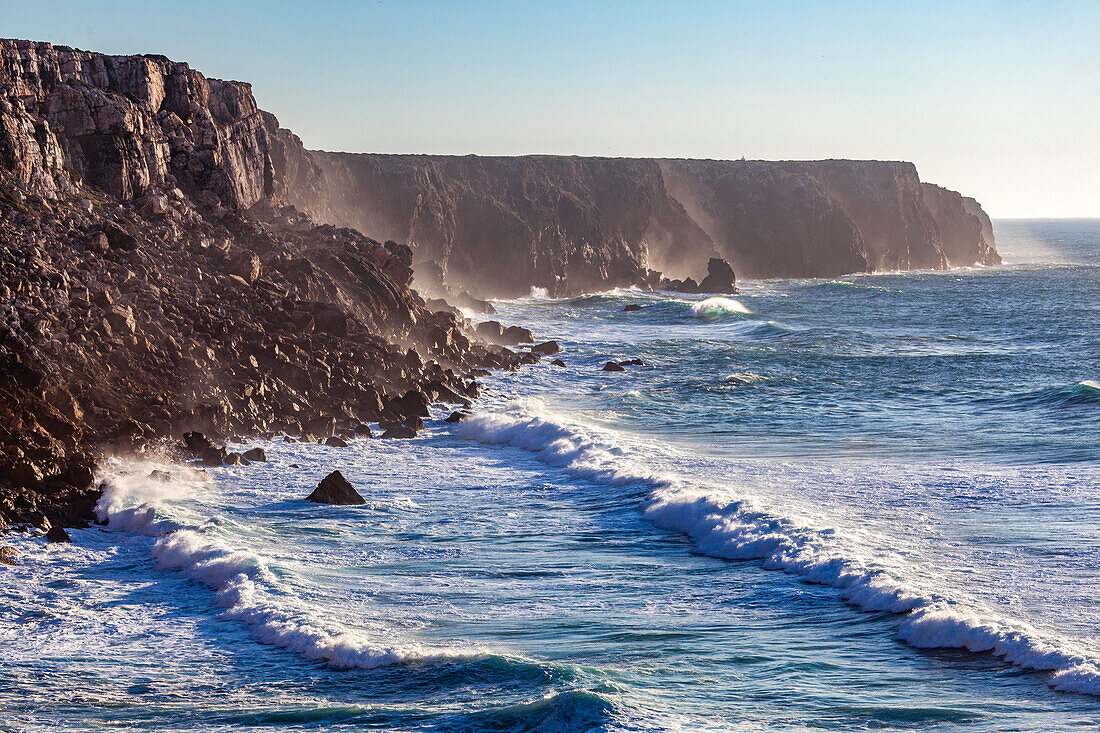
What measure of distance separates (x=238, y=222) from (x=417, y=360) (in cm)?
790

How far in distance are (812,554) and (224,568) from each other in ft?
31.7

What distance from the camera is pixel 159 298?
2775cm

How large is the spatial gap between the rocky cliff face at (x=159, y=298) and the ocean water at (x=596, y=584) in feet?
5.77

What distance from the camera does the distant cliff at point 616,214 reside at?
77125 millimetres

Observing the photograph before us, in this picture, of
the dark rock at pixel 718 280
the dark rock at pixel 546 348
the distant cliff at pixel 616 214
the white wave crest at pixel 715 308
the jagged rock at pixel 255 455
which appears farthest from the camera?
the dark rock at pixel 718 280

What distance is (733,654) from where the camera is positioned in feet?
43.4

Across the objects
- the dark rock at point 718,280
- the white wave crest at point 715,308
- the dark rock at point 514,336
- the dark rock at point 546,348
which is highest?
the dark rock at point 718,280

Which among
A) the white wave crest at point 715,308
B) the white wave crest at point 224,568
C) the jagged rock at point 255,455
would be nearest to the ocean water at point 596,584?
the white wave crest at point 224,568

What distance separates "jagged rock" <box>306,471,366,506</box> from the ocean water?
496mm

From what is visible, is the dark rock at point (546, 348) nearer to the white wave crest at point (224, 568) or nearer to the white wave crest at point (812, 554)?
the white wave crest at point (812, 554)

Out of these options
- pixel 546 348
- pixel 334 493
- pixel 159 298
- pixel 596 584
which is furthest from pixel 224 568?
pixel 546 348

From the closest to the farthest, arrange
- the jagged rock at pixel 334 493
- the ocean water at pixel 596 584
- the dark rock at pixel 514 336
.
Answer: the ocean water at pixel 596 584 → the jagged rock at pixel 334 493 → the dark rock at pixel 514 336

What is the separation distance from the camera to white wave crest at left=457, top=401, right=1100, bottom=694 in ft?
43.3

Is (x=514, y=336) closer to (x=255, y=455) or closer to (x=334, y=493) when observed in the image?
(x=255, y=455)
